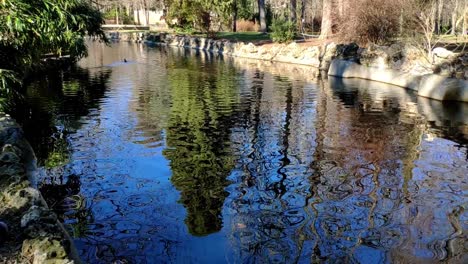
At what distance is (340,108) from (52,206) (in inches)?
398

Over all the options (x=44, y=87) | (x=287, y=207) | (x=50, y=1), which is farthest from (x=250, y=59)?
(x=287, y=207)

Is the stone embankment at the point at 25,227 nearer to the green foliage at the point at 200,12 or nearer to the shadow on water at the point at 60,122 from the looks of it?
the shadow on water at the point at 60,122

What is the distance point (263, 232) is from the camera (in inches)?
248

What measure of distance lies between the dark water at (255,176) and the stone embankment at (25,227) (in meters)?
0.82

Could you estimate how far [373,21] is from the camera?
24719 millimetres

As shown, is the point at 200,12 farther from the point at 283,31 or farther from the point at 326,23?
the point at 326,23

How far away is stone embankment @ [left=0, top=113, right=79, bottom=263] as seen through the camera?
4305 millimetres

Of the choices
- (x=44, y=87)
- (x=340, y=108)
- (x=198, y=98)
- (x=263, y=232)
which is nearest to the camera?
(x=263, y=232)

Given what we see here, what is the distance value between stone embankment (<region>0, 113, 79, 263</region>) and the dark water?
82cm

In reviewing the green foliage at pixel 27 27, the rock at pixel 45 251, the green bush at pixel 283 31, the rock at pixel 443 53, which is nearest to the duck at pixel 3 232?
the rock at pixel 45 251

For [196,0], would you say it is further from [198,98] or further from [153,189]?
[153,189]

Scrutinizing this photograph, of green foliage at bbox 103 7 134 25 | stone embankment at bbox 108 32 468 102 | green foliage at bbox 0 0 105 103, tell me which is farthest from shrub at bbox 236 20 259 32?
green foliage at bbox 0 0 105 103

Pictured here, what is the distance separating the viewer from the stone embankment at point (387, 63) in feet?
54.1

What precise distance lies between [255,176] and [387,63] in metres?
15.3
